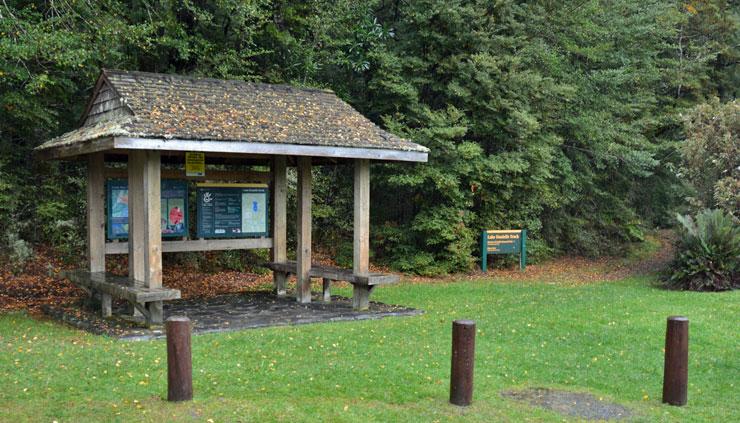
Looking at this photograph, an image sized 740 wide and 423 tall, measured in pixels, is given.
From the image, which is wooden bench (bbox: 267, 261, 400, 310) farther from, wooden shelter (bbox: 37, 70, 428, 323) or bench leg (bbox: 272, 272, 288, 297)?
bench leg (bbox: 272, 272, 288, 297)

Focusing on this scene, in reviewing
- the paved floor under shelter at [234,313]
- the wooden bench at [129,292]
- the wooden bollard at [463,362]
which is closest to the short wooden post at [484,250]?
the paved floor under shelter at [234,313]

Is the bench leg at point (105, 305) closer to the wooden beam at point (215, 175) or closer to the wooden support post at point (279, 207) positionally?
the wooden beam at point (215, 175)

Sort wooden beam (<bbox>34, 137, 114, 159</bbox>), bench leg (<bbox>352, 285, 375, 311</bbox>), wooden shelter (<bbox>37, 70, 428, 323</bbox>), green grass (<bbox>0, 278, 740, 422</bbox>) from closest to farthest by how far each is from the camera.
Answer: green grass (<bbox>0, 278, 740, 422</bbox>) < wooden beam (<bbox>34, 137, 114, 159</bbox>) < wooden shelter (<bbox>37, 70, 428, 323</bbox>) < bench leg (<bbox>352, 285, 375, 311</bbox>)

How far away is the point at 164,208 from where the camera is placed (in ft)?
43.4

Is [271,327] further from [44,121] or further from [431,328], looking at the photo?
[44,121]

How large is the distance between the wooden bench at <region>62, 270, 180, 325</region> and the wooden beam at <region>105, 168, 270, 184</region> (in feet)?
5.95

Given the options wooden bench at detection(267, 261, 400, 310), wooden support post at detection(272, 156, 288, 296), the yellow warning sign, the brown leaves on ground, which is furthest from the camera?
wooden support post at detection(272, 156, 288, 296)

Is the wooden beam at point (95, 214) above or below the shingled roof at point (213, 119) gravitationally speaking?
below

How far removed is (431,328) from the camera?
36.9ft

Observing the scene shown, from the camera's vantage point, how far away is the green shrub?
17.0 metres

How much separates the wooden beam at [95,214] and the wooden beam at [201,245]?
183 mm

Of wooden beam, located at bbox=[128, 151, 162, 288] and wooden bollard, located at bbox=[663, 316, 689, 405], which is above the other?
wooden beam, located at bbox=[128, 151, 162, 288]

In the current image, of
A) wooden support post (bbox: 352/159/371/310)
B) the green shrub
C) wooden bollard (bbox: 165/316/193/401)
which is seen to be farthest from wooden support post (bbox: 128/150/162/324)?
the green shrub

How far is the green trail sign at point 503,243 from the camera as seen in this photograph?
838 inches
